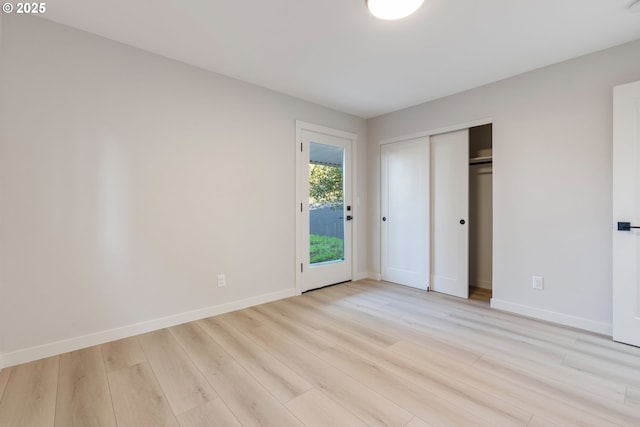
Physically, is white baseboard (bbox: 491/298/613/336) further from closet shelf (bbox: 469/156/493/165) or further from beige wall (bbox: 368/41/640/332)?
closet shelf (bbox: 469/156/493/165)

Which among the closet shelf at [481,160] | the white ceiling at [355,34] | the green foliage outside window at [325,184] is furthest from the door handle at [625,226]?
the green foliage outside window at [325,184]

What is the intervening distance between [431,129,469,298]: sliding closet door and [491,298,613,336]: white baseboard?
1.51 ft

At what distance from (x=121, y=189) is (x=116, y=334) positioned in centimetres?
118

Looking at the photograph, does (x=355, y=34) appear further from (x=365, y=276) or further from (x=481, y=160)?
(x=365, y=276)

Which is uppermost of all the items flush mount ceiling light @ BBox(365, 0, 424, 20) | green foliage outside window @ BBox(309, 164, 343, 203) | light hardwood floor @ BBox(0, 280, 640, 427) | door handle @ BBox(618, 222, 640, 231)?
flush mount ceiling light @ BBox(365, 0, 424, 20)

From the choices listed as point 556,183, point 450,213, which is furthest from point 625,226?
point 450,213

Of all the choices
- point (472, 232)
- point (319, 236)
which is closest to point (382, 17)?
point (319, 236)

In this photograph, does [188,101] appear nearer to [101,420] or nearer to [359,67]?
[359,67]

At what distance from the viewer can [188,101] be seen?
8.84 feet

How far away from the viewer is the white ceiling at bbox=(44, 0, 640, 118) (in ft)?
6.33

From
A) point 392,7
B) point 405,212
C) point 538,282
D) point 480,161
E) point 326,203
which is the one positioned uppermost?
point 392,7

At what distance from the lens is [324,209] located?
3844 mm

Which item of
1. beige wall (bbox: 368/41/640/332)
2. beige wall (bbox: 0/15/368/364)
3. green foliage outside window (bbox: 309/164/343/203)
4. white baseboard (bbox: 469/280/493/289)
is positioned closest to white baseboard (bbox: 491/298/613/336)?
beige wall (bbox: 368/41/640/332)

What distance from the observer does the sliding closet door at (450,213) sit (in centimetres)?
341
